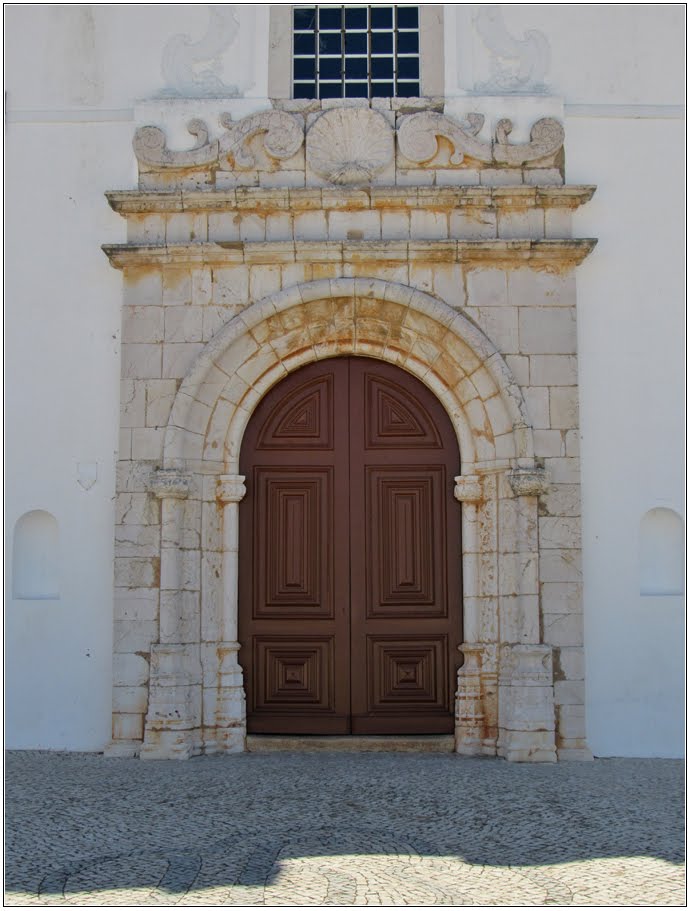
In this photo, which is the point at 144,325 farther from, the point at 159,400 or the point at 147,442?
the point at 147,442

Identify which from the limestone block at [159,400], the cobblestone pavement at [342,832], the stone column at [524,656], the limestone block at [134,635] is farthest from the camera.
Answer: the limestone block at [159,400]

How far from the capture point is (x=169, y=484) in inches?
260

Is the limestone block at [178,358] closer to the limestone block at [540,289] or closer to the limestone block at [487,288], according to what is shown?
the limestone block at [487,288]

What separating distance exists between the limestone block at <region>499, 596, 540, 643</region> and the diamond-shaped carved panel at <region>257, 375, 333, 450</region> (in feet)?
5.05

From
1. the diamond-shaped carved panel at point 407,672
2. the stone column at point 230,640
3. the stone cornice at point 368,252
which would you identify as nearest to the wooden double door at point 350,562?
the diamond-shaped carved panel at point 407,672

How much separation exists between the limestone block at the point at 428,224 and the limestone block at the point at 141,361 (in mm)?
1810

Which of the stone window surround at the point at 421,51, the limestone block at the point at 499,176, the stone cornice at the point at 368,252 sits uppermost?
the stone window surround at the point at 421,51

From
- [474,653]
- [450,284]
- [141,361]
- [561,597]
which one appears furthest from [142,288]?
[561,597]

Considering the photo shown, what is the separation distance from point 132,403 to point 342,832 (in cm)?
324

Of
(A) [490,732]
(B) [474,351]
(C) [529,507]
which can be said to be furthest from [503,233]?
(A) [490,732]

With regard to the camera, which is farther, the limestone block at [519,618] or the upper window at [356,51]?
the upper window at [356,51]

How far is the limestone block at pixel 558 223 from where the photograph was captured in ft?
22.6

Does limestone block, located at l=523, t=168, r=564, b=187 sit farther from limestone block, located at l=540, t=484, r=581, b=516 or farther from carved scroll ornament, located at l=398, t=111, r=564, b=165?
limestone block, located at l=540, t=484, r=581, b=516

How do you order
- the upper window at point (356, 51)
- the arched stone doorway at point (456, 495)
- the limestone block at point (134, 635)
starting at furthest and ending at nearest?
1. the upper window at point (356, 51)
2. the limestone block at point (134, 635)
3. the arched stone doorway at point (456, 495)
